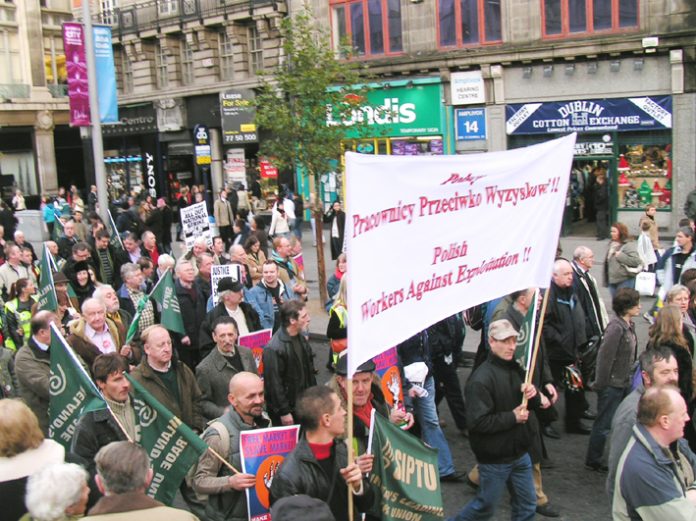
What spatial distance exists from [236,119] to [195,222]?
52.6 feet

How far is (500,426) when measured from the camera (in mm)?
5223

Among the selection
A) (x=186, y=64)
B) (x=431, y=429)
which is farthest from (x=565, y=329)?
(x=186, y=64)

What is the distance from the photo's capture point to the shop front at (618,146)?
19.8 meters

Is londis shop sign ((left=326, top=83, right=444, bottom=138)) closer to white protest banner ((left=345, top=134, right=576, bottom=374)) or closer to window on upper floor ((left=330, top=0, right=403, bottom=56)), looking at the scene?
window on upper floor ((left=330, top=0, right=403, bottom=56))

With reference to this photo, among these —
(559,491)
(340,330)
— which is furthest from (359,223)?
(559,491)

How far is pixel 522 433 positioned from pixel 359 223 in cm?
211

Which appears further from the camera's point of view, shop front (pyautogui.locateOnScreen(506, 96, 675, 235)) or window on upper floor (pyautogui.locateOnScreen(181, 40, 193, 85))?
window on upper floor (pyautogui.locateOnScreen(181, 40, 193, 85))

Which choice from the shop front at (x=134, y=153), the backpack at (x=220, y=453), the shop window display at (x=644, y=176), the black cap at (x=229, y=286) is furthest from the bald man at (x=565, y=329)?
the shop front at (x=134, y=153)

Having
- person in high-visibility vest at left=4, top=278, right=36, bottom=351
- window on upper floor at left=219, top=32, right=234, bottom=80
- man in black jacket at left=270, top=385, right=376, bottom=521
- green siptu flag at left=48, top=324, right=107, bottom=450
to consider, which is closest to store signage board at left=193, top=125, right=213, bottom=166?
window on upper floor at left=219, top=32, right=234, bottom=80

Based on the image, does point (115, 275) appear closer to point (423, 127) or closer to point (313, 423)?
point (313, 423)

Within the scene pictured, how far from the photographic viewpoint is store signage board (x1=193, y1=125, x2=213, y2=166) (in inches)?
1182

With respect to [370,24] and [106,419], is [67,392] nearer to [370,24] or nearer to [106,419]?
[106,419]

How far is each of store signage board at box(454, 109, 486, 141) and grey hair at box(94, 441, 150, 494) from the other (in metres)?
19.9

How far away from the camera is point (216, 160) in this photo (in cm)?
3083
